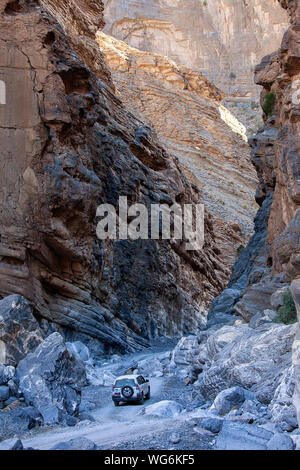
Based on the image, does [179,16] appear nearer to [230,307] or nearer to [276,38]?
[276,38]

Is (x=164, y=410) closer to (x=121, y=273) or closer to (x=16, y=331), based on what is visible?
(x=16, y=331)

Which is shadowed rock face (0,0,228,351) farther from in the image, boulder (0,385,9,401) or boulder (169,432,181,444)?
boulder (169,432,181,444)

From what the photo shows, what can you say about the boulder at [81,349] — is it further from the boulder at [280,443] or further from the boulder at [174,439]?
the boulder at [280,443]

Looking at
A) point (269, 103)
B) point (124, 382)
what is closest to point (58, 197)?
point (124, 382)

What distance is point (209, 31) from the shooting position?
338 feet

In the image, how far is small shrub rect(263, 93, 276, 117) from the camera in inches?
1129

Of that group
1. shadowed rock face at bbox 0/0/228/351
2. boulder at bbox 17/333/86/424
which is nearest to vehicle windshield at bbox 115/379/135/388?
boulder at bbox 17/333/86/424

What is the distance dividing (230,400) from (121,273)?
22.1m

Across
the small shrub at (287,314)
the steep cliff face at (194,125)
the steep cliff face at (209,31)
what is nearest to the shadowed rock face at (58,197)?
the small shrub at (287,314)

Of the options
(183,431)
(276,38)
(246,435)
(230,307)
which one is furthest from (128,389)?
(276,38)

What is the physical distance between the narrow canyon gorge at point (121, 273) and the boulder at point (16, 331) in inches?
2.0

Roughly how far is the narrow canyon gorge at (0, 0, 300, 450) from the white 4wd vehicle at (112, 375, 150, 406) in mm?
527

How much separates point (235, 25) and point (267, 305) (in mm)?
96455

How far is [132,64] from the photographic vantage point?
6994 cm
